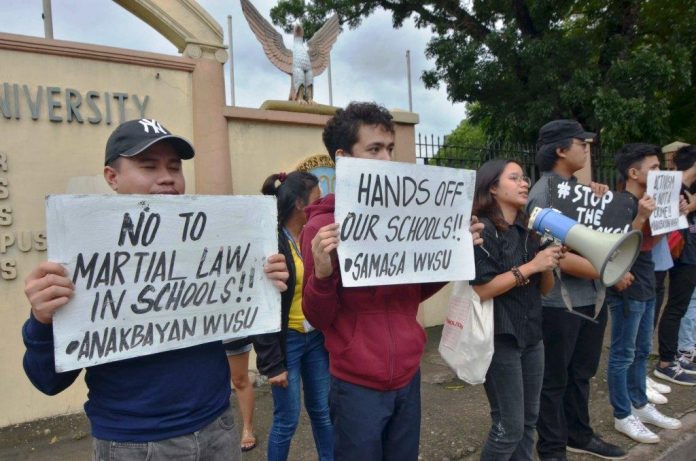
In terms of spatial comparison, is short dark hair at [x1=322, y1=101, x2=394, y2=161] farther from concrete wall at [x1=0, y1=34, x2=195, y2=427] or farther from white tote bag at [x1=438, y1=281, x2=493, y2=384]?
concrete wall at [x1=0, y1=34, x2=195, y2=427]

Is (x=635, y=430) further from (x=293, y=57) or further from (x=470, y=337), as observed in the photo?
(x=293, y=57)

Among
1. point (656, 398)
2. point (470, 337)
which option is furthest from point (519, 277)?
point (656, 398)

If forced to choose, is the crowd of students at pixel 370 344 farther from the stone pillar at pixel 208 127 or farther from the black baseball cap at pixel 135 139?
the stone pillar at pixel 208 127

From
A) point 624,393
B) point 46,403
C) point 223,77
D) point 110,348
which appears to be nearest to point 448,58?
point 223,77

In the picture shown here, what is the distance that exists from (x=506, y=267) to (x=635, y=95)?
8.32 meters

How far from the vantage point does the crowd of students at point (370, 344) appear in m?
1.52

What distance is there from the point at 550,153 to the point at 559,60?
7.38 meters

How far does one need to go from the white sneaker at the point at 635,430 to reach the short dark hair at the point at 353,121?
2.87 metres

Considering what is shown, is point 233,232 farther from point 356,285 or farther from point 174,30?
point 174,30

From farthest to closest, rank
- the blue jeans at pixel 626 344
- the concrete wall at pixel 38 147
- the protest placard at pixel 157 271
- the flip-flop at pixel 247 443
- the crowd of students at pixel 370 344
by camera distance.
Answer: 1. the concrete wall at pixel 38 147
2. the flip-flop at pixel 247 443
3. the blue jeans at pixel 626 344
4. the crowd of students at pixel 370 344
5. the protest placard at pixel 157 271

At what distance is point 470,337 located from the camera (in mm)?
2305

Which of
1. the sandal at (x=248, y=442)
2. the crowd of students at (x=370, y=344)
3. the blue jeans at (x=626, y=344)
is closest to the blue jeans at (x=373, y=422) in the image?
the crowd of students at (x=370, y=344)

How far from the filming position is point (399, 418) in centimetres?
196

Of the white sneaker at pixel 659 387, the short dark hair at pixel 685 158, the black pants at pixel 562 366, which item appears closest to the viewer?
the black pants at pixel 562 366
